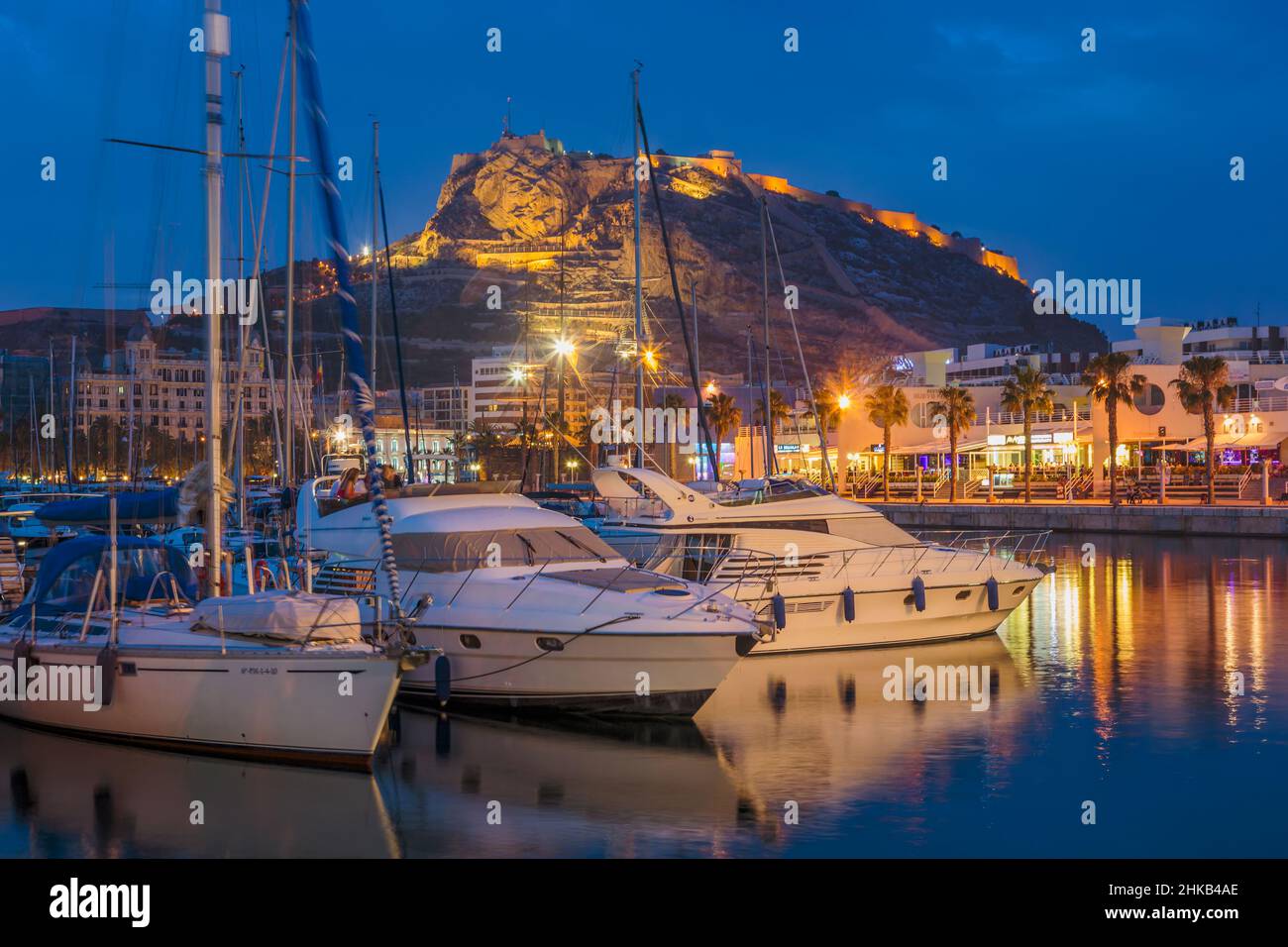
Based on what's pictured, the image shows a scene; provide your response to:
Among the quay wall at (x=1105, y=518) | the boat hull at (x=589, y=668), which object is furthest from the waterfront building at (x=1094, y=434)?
the boat hull at (x=589, y=668)

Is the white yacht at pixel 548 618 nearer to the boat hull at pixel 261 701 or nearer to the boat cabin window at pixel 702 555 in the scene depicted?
the boat hull at pixel 261 701

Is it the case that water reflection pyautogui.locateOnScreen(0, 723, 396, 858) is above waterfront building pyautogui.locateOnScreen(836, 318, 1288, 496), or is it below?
below

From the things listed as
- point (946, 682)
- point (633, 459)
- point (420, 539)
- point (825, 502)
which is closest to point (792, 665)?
point (946, 682)

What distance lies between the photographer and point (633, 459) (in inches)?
1625

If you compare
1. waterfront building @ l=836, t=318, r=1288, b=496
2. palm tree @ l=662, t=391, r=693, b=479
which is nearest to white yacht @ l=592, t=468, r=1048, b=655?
palm tree @ l=662, t=391, r=693, b=479

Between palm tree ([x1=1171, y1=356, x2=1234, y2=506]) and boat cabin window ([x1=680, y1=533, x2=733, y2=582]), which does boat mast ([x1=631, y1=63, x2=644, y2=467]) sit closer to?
boat cabin window ([x1=680, y1=533, x2=733, y2=582])

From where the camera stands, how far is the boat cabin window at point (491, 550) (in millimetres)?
18750

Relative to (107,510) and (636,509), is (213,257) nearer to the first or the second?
(107,510)

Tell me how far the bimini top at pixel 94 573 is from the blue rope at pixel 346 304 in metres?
3.44

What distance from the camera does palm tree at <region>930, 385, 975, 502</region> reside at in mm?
71438

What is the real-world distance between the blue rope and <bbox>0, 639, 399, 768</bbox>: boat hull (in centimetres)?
100
